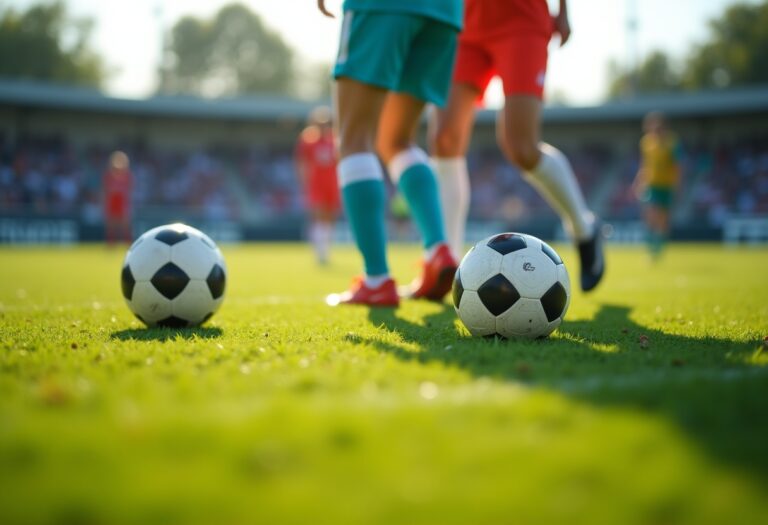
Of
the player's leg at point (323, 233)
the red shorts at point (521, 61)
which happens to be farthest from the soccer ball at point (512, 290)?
the player's leg at point (323, 233)

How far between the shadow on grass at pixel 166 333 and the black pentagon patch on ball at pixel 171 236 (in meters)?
0.41

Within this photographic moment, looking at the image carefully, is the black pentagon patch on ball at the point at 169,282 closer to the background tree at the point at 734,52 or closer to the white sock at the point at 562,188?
the white sock at the point at 562,188

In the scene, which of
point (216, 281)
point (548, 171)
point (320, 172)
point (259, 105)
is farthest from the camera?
point (259, 105)

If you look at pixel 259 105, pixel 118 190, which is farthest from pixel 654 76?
pixel 118 190

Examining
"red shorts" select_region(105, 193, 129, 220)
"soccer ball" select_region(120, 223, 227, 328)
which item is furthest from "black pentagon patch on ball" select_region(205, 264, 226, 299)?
"red shorts" select_region(105, 193, 129, 220)

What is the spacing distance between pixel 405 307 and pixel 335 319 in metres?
0.70

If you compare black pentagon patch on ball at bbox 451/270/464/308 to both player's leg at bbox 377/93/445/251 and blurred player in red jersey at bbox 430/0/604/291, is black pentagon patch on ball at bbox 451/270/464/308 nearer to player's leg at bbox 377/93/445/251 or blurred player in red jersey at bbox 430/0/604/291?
player's leg at bbox 377/93/445/251

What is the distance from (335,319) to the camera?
3.21 m

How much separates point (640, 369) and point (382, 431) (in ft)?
3.32

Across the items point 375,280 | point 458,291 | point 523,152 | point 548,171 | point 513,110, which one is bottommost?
point 375,280

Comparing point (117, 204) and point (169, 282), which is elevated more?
point (169, 282)

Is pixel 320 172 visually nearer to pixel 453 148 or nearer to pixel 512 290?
pixel 453 148

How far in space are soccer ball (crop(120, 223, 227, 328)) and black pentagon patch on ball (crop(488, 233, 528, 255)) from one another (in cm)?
131

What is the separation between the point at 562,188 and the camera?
174 inches
